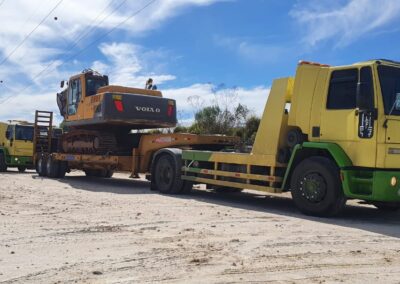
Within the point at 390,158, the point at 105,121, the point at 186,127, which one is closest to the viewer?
the point at 390,158

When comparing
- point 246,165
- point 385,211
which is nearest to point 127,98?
point 246,165

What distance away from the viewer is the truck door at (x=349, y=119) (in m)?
9.48

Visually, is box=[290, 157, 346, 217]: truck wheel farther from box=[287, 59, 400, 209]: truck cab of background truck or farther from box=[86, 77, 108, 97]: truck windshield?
box=[86, 77, 108, 97]: truck windshield

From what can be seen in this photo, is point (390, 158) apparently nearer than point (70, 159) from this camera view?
Yes

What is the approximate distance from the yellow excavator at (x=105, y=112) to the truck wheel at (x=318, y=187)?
7.39 m

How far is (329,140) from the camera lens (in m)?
10.2

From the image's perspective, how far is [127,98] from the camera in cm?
1655

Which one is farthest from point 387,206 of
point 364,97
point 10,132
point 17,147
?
point 10,132

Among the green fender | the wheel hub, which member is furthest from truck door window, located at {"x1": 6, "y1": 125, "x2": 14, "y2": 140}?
the wheel hub

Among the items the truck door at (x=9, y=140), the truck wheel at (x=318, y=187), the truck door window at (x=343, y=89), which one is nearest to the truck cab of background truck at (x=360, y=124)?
the truck door window at (x=343, y=89)

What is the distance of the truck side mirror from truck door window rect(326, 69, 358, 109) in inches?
14.4

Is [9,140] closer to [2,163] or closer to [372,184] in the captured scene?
[2,163]

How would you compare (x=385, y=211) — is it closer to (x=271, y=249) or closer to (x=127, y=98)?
(x=271, y=249)

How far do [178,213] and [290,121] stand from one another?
309 cm
